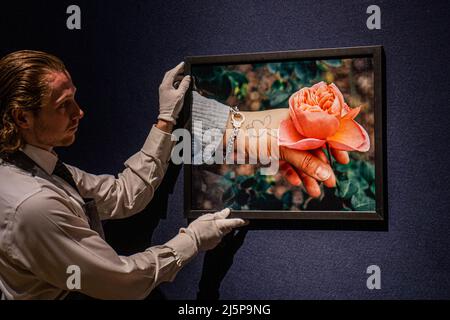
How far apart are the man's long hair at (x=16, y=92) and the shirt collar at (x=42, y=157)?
3 centimetres

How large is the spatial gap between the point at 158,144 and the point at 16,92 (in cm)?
48

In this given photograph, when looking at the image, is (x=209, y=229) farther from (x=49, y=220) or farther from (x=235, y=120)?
(x=49, y=220)

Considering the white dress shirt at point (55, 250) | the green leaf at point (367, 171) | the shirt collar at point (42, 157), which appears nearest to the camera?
the white dress shirt at point (55, 250)

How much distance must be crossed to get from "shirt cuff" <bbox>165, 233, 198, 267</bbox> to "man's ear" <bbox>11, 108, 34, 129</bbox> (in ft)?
1.75

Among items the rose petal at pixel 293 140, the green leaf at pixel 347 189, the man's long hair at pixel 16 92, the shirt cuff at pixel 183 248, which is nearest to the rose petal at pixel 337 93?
the rose petal at pixel 293 140

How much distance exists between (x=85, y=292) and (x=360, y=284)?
840 mm

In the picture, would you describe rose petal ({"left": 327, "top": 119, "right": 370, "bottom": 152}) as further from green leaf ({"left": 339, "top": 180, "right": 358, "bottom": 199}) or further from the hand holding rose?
green leaf ({"left": 339, "top": 180, "right": 358, "bottom": 199})

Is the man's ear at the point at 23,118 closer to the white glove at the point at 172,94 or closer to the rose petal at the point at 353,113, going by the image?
the white glove at the point at 172,94

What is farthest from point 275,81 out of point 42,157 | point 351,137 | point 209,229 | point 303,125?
point 42,157

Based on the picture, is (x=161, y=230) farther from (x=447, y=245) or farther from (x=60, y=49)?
(x=447, y=245)

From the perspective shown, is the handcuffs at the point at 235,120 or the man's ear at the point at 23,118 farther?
the handcuffs at the point at 235,120

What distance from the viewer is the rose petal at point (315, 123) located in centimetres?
171

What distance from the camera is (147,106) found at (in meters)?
1.92
